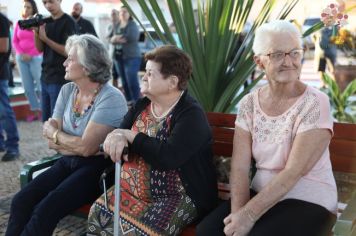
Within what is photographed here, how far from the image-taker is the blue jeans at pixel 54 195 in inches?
95.7

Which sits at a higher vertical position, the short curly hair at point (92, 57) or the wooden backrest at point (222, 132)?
the short curly hair at point (92, 57)

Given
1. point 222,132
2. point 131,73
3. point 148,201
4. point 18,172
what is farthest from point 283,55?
point 131,73

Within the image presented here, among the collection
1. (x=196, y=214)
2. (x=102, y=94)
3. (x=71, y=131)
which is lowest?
(x=196, y=214)

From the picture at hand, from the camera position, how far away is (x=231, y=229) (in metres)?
2.03

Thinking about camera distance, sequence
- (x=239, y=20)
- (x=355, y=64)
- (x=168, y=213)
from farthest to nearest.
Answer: (x=355, y=64) < (x=239, y=20) < (x=168, y=213)

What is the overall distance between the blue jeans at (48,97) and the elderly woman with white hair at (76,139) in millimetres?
1276

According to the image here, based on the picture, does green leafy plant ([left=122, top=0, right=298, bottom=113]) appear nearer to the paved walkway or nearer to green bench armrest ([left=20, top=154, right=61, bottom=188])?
green bench armrest ([left=20, top=154, right=61, bottom=188])

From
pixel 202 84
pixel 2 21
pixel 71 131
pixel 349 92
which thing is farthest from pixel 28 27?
pixel 349 92

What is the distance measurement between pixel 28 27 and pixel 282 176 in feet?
9.46

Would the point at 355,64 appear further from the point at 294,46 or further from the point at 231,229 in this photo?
the point at 231,229

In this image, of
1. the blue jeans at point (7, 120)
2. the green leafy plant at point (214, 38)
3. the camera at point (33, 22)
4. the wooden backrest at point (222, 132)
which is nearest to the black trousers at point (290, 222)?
the wooden backrest at point (222, 132)

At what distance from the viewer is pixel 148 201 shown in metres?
2.35

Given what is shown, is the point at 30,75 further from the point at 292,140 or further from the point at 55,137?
the point at 292,140

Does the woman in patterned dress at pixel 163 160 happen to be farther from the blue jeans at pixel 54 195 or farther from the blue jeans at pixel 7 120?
the blue jeans at pixel 7 120
